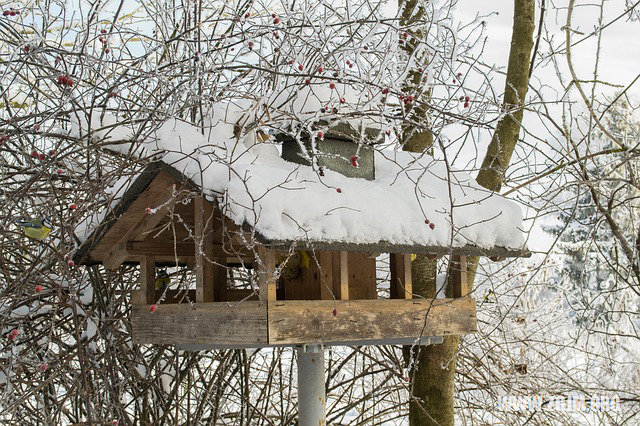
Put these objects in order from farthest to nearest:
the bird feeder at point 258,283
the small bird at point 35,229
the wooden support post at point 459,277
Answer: the wooden support post at point 459,277
the small bird at point 35,229
the bird feeder at point 258,283

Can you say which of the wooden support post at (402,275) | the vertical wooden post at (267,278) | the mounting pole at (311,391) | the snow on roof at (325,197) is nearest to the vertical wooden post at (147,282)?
the snow on roof at (325,197)

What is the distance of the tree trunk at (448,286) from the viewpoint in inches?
145

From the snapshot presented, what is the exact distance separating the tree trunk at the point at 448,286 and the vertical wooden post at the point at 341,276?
94 cm

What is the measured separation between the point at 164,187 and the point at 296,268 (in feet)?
2.02

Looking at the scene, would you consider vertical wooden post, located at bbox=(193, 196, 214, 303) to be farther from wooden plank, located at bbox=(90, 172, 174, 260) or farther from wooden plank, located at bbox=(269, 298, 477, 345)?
wooden plank, located at bbox=(269, 298, 477, 345)

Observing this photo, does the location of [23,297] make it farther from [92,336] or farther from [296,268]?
[296,268]

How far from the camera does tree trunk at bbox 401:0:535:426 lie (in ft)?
12.1

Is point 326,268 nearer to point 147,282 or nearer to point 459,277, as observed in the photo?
point 459,277

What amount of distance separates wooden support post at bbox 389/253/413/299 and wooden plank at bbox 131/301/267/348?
732 millimetres

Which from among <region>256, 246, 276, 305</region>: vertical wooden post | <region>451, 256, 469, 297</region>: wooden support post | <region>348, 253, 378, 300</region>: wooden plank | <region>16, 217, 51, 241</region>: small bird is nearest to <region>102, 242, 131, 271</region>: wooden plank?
<region>16, 217, 51, 241</region>: small bird

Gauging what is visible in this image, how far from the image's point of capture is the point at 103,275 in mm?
3803

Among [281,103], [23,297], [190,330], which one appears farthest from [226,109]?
[23,297]

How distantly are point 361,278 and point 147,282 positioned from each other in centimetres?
94

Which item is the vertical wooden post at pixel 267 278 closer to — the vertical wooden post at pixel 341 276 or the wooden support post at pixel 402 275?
the vertical wooden post at pixel 341 276
